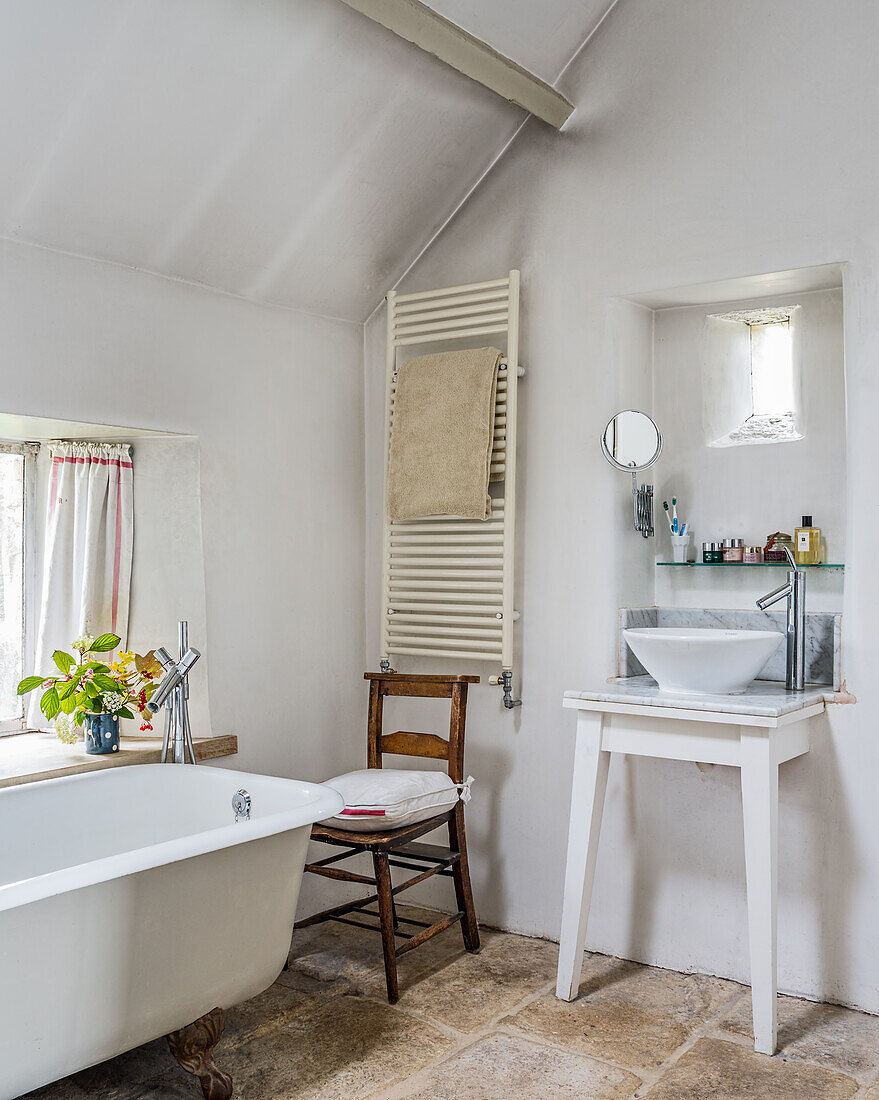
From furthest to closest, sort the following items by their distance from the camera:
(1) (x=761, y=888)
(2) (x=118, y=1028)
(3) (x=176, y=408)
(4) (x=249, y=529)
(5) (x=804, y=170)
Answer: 1. (4) (x=249, y=529)
2. (3) (x=176, y=408)
3. (5) (x=804, y=170)
4. (1) (x=761, y=888)
5. (2) (x=118, y=1028)

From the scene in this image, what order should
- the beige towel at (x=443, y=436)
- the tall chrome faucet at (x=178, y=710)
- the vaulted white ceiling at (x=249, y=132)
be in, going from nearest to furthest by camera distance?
the vaulted white ceiling at (x=249, y=132) < the tall chrome faucet at (x=178, y=710) < the beige towel at (x=443, y=436)

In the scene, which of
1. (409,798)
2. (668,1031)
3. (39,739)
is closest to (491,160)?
(409,798)

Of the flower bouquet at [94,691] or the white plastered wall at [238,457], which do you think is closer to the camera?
the white plastered wall at [238,457]

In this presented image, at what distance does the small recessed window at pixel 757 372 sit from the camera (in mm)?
3049

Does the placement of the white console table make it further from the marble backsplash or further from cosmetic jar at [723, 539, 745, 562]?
cosmetic jar at [723, 539, 745, 562]

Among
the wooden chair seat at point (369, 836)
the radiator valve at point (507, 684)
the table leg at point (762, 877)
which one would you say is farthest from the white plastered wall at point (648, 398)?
the wooden chair seat at point (369, 836)

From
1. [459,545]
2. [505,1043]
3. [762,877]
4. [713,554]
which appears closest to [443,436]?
[459,545]

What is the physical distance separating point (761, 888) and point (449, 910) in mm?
1294

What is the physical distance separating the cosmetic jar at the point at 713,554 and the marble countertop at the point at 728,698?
41cm

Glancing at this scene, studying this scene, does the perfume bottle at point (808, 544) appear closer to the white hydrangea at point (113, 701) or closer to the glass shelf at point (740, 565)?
the glass shelf at point (740, 565)

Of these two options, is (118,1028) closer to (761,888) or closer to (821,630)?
(761,888)

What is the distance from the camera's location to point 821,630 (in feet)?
9.34

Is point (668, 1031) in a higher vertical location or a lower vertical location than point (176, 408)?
lower

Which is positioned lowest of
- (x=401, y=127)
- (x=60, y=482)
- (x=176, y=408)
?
(x=60, y=482)
